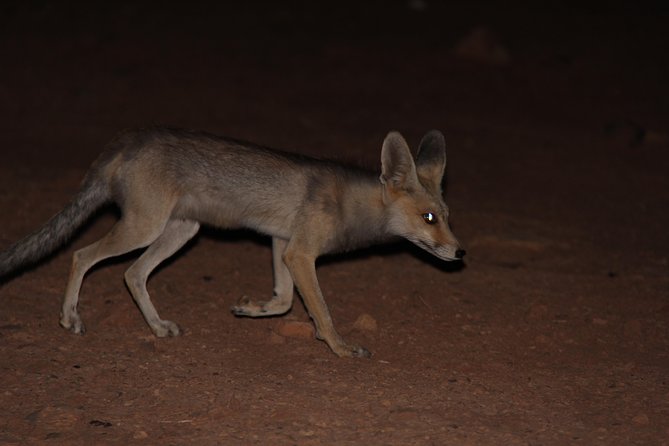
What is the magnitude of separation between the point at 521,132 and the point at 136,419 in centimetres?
913

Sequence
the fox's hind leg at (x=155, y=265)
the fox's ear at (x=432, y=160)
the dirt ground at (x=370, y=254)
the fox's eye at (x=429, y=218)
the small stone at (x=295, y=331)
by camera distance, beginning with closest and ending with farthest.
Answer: the dirt ground at (x=370, y=254) → the fox's hind leg at (x=155, y=265) → the small stone at (x=295, y=331) → the fox's eye at (x=429, y=218) → the fox's ear at (x=432, y=160)

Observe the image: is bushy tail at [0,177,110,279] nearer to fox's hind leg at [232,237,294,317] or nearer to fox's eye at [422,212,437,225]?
fox's hind leg at [232,237,294,317]

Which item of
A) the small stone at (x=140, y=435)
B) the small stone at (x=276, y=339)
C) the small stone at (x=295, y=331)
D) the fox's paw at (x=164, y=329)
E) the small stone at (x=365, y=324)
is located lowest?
the small stone at (x=140, y=435)

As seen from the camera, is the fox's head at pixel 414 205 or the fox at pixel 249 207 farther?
the fox's head at pixel 414 205

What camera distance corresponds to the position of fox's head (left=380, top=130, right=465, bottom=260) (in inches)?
274

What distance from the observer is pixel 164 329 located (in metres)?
6.79

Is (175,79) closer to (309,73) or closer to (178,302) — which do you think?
(309,73)

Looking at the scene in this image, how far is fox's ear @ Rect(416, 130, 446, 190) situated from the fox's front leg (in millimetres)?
1232

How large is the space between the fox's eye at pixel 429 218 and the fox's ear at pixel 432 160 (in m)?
0.33

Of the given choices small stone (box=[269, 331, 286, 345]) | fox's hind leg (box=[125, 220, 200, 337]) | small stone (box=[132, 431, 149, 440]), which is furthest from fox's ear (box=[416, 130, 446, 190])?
small stone (box=[132, 431, 149, 440])

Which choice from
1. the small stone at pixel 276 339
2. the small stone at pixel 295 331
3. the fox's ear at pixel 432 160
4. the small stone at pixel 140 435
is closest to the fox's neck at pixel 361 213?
the fox's ear at pixel 432 160

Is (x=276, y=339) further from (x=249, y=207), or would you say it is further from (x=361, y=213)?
(x=361, y=213)

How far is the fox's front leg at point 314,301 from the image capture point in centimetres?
665

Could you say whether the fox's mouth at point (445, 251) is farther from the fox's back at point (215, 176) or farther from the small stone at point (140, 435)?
the small stone at point (140, 435)
